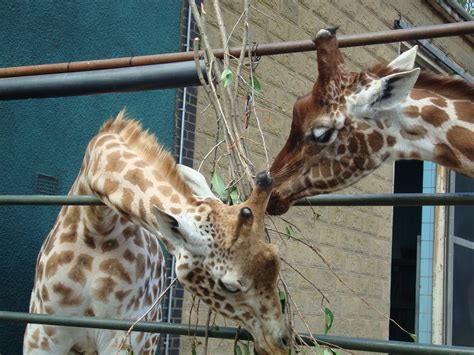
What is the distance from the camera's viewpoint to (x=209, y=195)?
2.66 metres

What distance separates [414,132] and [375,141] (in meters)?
0.16

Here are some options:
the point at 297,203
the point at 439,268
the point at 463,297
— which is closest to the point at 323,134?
the point at 297,203

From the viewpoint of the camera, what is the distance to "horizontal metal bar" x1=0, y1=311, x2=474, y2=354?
199cm

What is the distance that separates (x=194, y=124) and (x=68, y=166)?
1.01 m

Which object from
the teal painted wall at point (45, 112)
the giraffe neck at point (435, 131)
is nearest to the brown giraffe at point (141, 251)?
the teal painted wall at point (45, 112)

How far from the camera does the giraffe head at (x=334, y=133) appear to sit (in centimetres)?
310

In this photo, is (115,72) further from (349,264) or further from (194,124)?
(349,264)

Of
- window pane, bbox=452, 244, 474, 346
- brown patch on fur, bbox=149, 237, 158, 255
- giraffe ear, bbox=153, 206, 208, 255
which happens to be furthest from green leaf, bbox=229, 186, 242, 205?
window pane, bbox=452, 244, 474, 346

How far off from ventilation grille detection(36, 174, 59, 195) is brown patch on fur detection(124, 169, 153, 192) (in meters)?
1.53

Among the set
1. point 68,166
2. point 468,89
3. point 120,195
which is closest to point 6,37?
point 68,166

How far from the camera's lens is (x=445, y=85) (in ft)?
10.6

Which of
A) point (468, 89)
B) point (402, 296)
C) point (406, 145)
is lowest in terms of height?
point (402, 296)

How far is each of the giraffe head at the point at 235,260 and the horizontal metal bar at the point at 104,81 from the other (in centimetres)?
45

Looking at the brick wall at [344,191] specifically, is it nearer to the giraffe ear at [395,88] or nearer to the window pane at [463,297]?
the window pane at [463,297]
